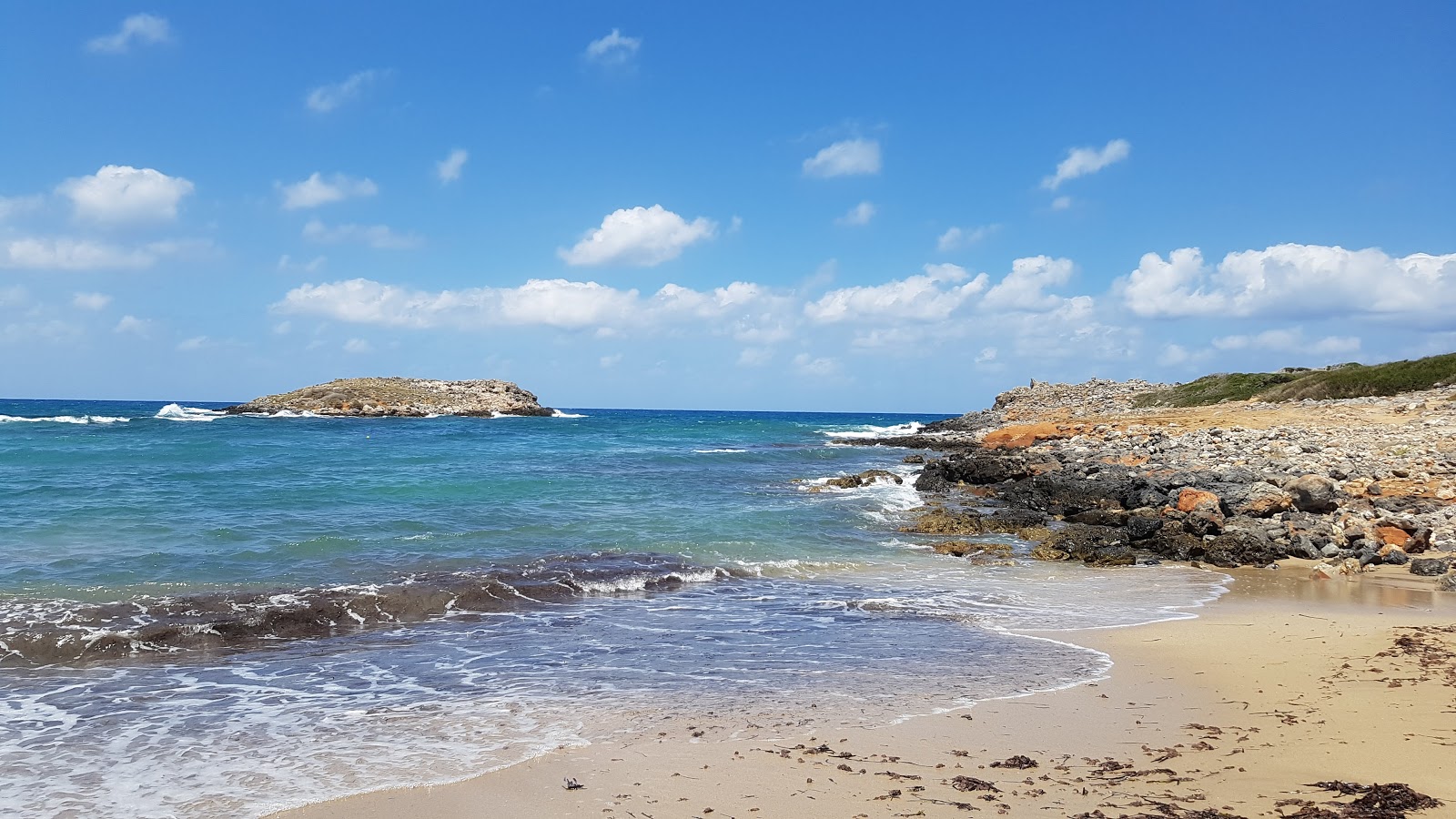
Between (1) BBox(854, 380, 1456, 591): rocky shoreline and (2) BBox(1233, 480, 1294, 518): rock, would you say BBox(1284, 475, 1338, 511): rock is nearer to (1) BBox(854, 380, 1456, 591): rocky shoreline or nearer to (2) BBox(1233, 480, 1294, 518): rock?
(1) BBox(854, 380, 1456, 591): rocky shoreline

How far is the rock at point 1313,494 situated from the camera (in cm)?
1477

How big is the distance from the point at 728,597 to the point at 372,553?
238 inches

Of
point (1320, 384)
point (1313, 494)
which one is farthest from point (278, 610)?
point (1320, 384)

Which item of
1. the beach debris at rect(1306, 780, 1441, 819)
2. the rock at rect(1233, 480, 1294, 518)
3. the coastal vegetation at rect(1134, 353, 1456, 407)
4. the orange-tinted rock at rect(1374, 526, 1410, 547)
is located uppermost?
the coastal vegetation at rect(1134, 353, 1456, 407)

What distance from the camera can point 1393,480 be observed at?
16.1m

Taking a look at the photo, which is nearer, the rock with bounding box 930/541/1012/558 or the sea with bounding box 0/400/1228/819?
the sea with bounding box 0/400/1228/819

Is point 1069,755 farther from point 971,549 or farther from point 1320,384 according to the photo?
point 1320,384

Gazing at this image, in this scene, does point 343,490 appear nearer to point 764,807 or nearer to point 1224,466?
point 764,807

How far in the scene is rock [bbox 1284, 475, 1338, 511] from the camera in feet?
48.4

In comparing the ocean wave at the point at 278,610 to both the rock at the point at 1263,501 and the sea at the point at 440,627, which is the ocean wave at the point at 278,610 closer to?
the sea at the point at 440,627

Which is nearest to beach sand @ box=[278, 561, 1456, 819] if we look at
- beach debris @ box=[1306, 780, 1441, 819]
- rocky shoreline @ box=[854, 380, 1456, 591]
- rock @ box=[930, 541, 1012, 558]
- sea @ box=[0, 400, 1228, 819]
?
beach debris @ box=[1306, 780, 1441, 819]

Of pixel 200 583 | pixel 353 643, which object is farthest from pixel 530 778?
pixel 200 583

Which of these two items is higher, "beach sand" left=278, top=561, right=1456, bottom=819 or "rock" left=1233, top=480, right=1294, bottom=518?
"rock" left=1233, top=480, right=1294, bottom=518

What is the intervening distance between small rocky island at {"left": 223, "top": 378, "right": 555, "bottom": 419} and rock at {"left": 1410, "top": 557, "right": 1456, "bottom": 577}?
7052 cm
